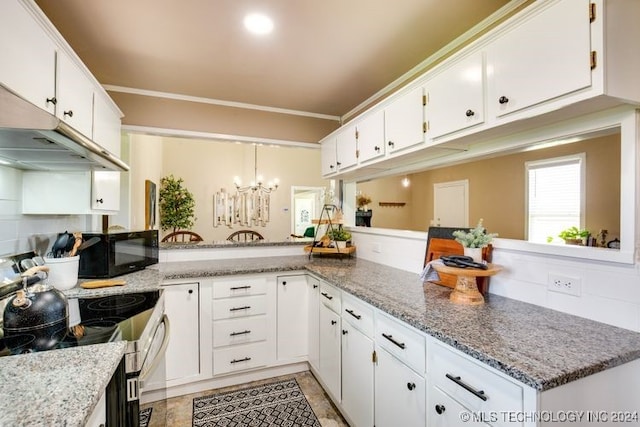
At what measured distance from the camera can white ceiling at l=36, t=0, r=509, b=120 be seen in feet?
5.52

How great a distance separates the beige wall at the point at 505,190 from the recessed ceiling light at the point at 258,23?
1666mm

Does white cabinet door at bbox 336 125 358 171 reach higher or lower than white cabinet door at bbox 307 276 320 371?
higher

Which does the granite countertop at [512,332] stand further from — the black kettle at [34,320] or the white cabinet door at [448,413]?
the black kettle at [34,320]

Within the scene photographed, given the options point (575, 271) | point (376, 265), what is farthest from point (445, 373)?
point (376, 265)

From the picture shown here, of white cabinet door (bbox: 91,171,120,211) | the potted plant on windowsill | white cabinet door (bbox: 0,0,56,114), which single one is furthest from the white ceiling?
the potted plant on windowsill

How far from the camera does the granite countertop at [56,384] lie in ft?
2.18

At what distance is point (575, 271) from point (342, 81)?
2.04m

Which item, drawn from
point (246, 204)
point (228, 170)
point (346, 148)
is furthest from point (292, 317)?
point (228, 170)

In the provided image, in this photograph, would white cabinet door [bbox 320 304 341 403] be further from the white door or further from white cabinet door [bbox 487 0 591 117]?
white cabinet door [bbox 487 0 591 117]

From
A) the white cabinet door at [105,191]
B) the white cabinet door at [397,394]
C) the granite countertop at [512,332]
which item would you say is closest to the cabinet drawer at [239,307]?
the granite countertop at [512,332]

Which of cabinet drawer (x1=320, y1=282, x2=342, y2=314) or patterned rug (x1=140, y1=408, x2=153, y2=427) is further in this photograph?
cabinet drawer (x1=320, y1=282, x2=342, y2=314)

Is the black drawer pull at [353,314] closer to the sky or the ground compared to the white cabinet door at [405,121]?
closer to the ground

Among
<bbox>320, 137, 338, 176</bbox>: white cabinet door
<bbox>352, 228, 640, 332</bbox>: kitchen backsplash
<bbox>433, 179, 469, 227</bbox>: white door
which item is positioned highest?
<bbox>320, 137, 338, 176</bbox>: white cabinet door

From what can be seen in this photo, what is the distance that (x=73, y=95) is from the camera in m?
1.73
